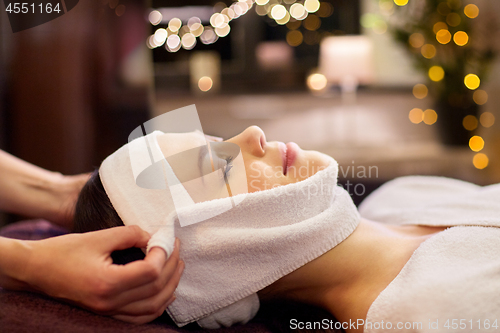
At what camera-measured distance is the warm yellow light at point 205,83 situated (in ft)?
11.3

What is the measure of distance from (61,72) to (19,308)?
1506 mm

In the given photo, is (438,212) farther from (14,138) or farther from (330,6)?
(330,6)

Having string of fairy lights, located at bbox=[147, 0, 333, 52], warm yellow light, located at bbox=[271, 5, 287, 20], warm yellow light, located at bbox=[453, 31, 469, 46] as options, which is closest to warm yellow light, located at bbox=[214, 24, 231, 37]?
string of fairy lights, located at bbox=[147, 0, 333, 52]

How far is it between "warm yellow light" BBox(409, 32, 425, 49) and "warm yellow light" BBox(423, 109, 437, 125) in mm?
619

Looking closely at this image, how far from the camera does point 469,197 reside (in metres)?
1.04

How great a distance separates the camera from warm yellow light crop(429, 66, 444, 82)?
9.62 feet

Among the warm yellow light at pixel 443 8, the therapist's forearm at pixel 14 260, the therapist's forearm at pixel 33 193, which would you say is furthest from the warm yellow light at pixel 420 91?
the therapist's forearm at pixel 14 260

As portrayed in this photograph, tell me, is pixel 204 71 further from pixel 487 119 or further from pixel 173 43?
pixel 487 119

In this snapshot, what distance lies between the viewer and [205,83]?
3.46 m

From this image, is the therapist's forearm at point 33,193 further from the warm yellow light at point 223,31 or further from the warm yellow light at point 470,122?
the warm yellow light at point 470,122

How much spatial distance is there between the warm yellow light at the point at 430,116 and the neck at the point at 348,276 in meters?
2.82

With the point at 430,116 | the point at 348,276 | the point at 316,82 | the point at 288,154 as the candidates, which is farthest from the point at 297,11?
the point at 348,276

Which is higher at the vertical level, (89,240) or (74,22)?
(74,22)

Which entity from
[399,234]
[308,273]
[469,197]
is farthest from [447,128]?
[308,273]
